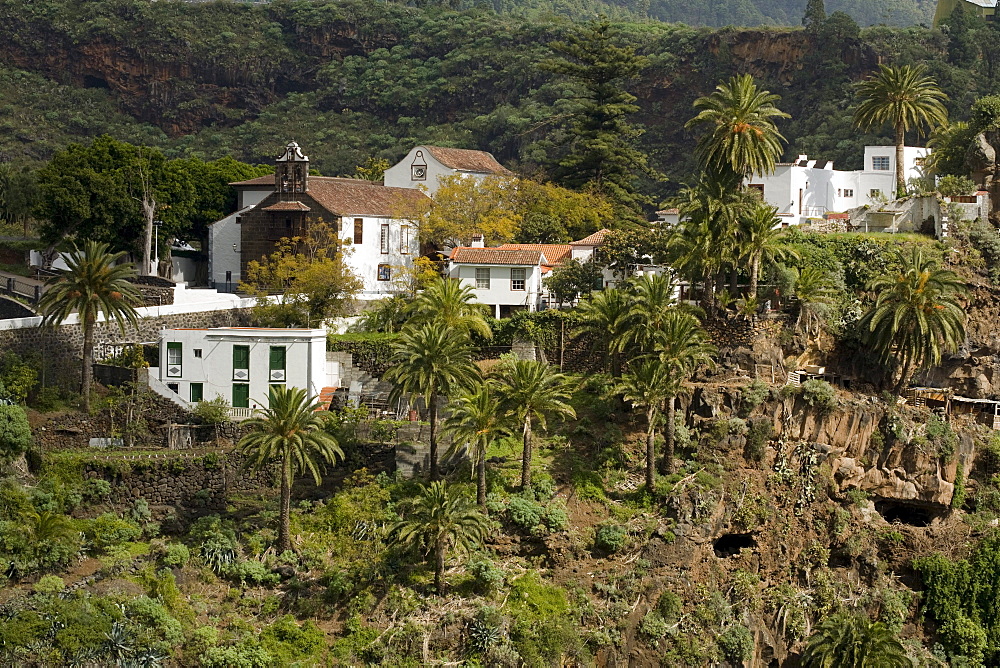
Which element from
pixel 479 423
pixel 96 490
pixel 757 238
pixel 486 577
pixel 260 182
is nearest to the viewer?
pixel 486 577

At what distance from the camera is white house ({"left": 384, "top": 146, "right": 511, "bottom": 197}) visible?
92.6 m

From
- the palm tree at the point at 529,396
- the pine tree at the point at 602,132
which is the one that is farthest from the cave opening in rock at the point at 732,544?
the pine tree at the point at 602,132

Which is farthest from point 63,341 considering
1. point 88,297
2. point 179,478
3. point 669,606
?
point 669,606

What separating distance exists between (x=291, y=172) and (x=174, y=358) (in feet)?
74.6

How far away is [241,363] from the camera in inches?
2494

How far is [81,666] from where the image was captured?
4859 centimetres

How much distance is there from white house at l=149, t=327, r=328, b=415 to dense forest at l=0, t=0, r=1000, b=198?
226 ft

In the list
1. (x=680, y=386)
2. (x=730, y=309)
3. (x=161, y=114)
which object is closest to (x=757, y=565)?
(x=680, y=386)

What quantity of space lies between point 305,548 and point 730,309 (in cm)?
2280

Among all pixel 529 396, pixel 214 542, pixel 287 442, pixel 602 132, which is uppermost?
pixel 602 132

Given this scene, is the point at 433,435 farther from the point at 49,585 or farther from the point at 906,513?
the point at 906,513

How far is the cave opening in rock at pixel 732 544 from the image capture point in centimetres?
6059

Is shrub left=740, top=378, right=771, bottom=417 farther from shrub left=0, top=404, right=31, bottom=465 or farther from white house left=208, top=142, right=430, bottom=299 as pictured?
shrub left=0, top=404, right=31, bottom=465

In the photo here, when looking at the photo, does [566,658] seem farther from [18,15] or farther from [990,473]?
[18,15]
